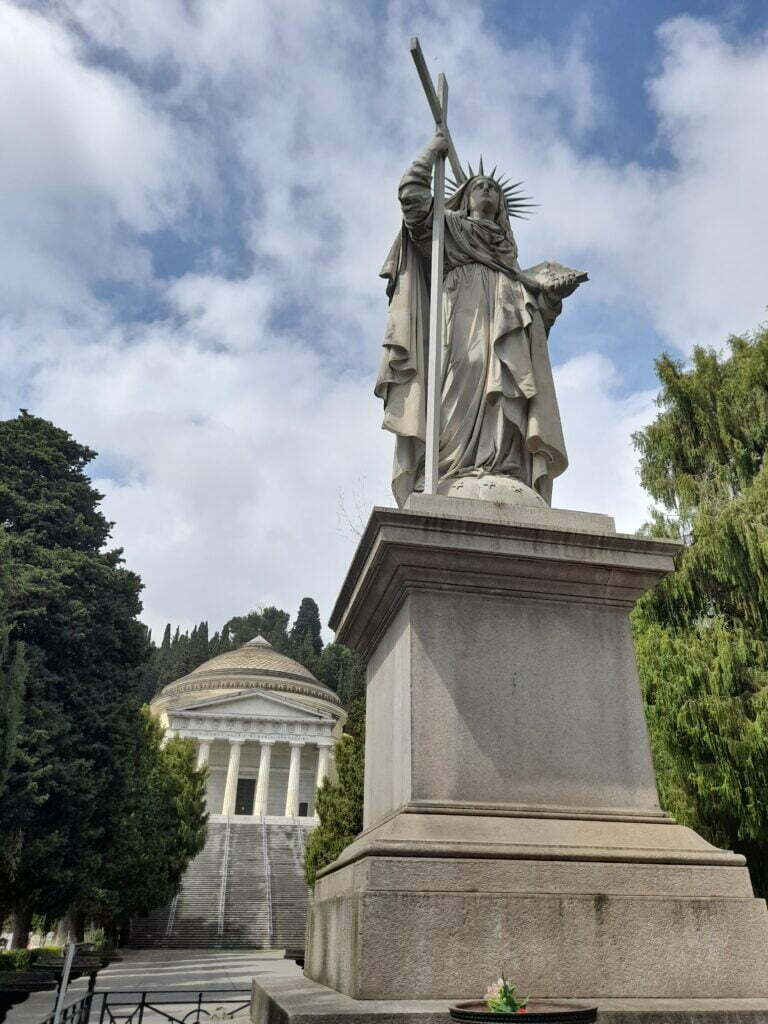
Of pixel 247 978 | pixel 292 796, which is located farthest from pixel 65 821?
pixel 292 796

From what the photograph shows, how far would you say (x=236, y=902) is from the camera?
41.9 meters

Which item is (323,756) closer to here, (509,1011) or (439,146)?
(439,146)

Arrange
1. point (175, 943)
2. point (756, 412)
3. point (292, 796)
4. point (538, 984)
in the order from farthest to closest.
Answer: point (292, 796), point (175, 943), point (756, 412), point (538, 984)

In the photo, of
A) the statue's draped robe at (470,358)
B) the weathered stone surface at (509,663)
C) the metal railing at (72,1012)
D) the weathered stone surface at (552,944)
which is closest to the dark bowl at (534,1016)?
the weathered stone surface at (552,944)

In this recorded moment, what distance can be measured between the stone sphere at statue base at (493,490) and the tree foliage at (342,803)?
Answer: 25.6 metres

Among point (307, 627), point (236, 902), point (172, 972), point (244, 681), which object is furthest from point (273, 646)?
point (172, 972)

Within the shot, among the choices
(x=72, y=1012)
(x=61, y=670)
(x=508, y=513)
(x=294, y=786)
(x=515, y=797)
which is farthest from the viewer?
(x=294, y=786)

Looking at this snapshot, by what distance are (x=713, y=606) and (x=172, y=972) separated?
65.3ft

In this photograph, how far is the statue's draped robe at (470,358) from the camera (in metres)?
5.83

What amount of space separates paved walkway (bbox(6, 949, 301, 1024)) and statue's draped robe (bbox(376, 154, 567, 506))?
11662 mm

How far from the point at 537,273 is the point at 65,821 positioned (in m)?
18.1

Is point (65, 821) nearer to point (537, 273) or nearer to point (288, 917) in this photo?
point (537, 273)

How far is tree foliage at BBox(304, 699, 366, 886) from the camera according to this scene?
30.1 m

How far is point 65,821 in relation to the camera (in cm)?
1927
